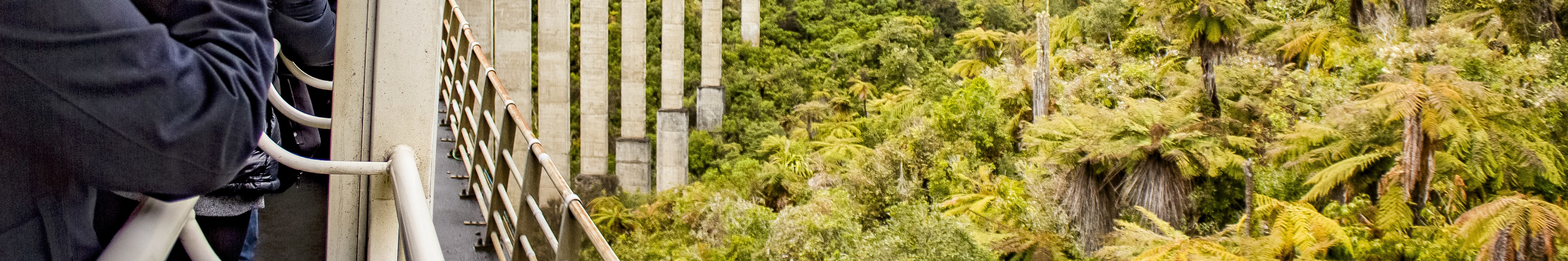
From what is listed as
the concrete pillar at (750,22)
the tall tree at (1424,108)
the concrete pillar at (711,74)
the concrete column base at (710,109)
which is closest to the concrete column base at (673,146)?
the concrete pillar at (711,74)

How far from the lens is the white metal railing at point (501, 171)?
226 centimetres

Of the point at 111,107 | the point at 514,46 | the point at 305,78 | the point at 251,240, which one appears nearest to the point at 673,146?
the point at 514,46

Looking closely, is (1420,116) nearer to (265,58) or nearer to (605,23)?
(265,58)

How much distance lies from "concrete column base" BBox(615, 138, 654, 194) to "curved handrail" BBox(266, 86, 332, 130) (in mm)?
19535

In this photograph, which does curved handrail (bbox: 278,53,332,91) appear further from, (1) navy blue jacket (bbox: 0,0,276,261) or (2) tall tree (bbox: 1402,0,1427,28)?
(2) tall tree (bbox: 1402,0,1427,28)

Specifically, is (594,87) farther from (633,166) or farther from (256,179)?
(256,179)

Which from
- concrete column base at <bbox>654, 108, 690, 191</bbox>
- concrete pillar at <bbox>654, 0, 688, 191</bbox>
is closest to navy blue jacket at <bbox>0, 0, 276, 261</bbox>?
concrete pillar at <bbox>654, 0, 688, 191</bbox>

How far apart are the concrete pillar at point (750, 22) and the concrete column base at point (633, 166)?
7340mm

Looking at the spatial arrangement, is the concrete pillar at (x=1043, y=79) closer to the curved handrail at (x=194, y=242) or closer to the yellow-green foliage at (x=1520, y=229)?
the yellow-green foliage at (x=1520, y=229)

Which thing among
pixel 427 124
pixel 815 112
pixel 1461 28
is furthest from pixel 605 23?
pixel 427 124

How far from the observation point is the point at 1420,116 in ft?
25.7

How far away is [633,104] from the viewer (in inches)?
803

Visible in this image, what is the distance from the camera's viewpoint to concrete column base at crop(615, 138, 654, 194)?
Answer: 21234mm

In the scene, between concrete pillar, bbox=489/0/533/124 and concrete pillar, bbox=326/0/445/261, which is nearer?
concrete pillar, bbox=326/0/445/261
